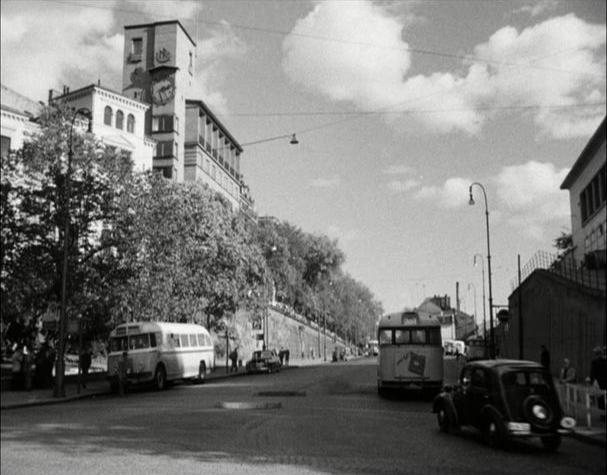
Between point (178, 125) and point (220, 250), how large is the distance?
104 feet

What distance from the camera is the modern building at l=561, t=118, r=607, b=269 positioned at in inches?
76.0

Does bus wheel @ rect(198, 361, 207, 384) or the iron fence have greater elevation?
the iron fence

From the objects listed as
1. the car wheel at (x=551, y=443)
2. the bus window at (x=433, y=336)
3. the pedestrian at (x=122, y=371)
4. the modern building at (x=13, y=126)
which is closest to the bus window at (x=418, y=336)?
the bus window at (x=433, y=336)

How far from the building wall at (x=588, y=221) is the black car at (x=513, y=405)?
30.0 ft

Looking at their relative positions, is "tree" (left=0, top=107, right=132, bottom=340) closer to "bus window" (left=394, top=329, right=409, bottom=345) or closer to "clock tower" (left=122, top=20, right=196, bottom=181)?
"bus window" (left=394, top=329, right=409, bottom=345)

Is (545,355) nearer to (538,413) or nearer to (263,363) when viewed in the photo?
(538,413)

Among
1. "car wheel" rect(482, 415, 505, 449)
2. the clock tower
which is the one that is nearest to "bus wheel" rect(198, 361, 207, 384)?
"car wheel" rect(482, 415, 505, 449)

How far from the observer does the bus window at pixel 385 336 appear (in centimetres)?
2622

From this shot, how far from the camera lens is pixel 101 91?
56469 millimetres

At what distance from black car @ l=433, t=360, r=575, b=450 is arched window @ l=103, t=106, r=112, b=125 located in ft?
163

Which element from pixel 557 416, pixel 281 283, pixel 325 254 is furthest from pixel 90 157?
pixel 325 254

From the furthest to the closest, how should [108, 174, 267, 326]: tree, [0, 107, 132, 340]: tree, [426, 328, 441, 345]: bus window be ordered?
1. [108, 174, 267, 326]: tree
2. [0, 107, 132, 340]: tree
3. [426, 328, 441, 345]: bus window

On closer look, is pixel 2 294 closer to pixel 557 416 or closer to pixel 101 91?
pixel 557 416

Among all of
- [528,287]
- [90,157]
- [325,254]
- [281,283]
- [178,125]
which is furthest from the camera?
[325,254]
